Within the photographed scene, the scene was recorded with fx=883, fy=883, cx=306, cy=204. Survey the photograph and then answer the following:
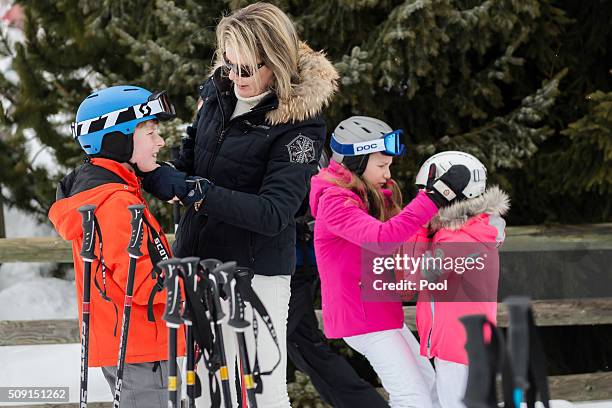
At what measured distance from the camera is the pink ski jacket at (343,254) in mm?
3617

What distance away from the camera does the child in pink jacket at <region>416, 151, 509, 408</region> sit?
352cm

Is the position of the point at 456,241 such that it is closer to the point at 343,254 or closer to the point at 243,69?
the point at 343,254

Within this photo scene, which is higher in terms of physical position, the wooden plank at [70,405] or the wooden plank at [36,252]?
the wooden plank at [36,252]

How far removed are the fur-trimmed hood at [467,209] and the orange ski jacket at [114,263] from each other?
123 centimetres

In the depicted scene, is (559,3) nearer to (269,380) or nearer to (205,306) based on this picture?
(269,380)

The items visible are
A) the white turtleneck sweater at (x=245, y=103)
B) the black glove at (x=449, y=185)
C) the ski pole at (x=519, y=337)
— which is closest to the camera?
the ski pole at (x=519, y=337)

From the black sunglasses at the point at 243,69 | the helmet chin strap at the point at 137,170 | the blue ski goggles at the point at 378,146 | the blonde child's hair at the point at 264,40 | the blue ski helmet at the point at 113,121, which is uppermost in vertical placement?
the blonde child's hair at the point at 264,40

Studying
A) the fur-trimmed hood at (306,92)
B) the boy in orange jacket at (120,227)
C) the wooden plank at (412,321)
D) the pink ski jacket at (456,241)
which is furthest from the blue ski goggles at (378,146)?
the wooden plank at (412,321)

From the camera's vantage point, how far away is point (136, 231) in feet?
9.14

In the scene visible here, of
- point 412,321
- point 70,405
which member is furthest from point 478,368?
point 70,405

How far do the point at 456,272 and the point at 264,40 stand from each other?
49.7 inches

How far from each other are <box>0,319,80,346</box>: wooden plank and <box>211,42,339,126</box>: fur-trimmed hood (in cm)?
251

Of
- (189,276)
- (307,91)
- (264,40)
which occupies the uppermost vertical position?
(264,40)

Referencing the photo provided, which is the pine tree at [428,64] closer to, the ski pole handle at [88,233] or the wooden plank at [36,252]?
the wooden plank at [36,252]
